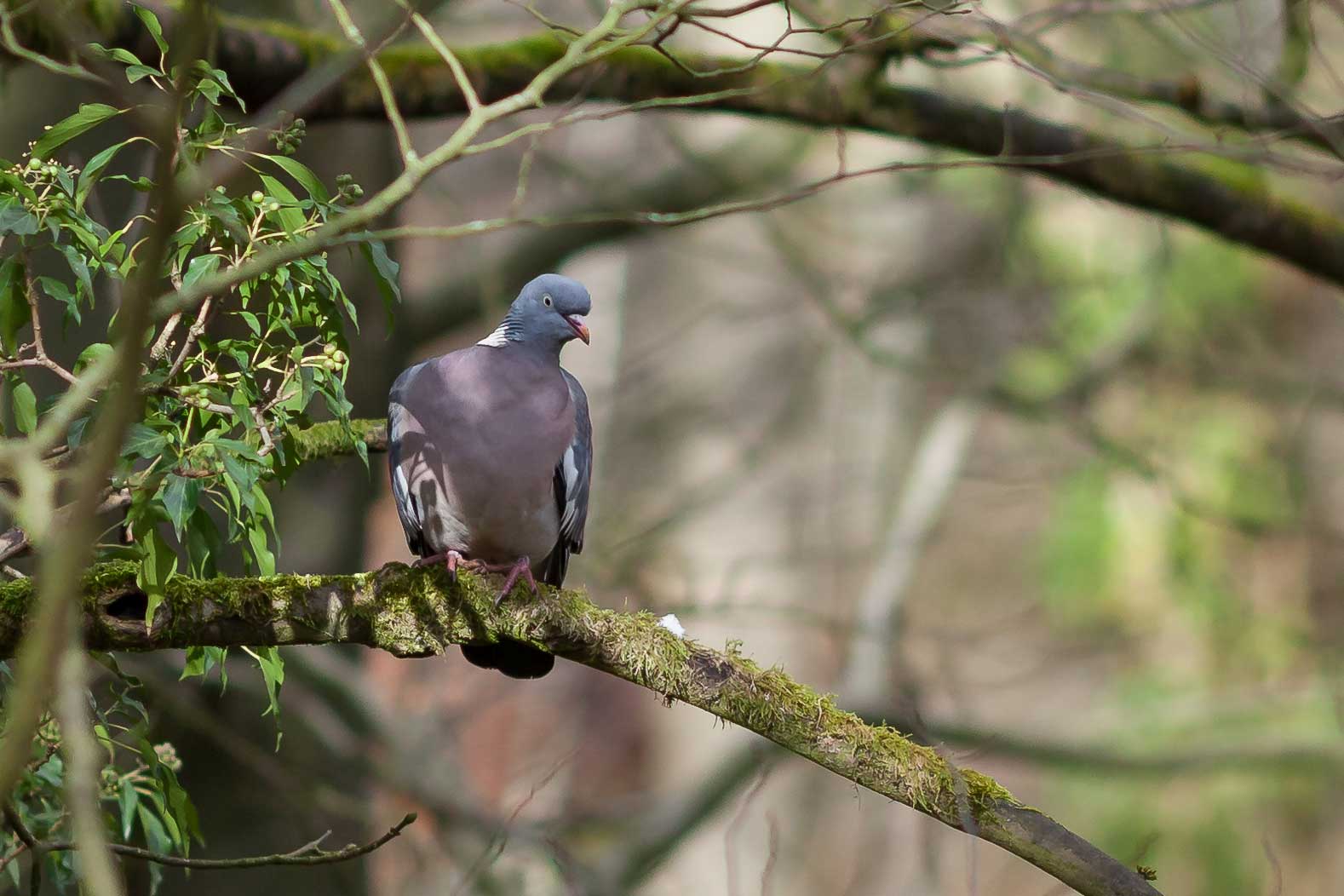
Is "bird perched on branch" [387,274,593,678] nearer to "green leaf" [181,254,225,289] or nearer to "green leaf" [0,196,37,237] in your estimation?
"green leaf" [181,254,225,289]

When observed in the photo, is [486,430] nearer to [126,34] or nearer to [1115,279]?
[126,34]

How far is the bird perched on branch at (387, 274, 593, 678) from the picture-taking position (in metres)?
3.01

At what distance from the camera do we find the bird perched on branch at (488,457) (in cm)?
301

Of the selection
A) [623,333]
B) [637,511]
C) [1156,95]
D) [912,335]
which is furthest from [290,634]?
[623,333]

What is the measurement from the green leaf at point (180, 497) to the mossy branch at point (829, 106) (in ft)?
6.67

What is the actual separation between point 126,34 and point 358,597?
1.90m

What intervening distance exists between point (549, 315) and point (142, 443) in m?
1.71

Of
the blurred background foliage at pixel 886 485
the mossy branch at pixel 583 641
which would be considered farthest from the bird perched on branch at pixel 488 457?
the mossy branch at pixel 583 641

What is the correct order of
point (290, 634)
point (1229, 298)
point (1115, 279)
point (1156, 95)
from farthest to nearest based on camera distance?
point (1229, 298), point (1115, 279), point (1156, 95), point (290, 634)

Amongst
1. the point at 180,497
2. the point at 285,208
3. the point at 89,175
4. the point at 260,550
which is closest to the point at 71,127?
the point at 89,175

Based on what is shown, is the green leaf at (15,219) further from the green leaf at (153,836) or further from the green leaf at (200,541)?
the green leaf at (153,836)

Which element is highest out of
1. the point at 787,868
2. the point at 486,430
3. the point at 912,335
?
the point at 486,430

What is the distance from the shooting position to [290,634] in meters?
2.29

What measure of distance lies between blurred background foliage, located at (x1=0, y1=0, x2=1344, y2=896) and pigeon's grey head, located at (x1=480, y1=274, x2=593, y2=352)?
2.02 feet
